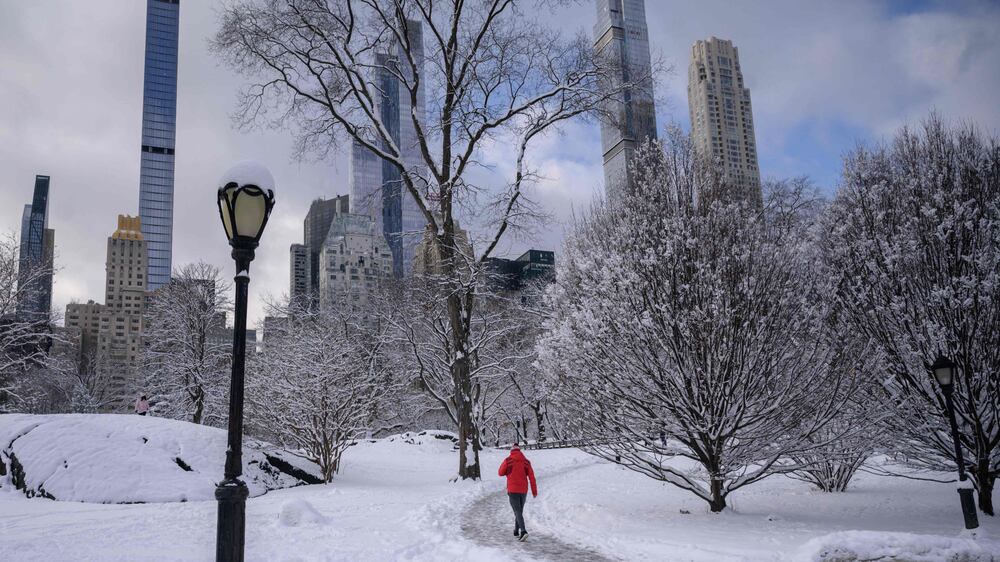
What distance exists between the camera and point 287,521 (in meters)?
10.5

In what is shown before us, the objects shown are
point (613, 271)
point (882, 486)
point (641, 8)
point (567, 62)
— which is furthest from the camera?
point (641, 8)

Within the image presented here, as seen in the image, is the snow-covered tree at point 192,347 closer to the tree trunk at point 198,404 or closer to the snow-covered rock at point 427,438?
the tree trunk at point 198,404

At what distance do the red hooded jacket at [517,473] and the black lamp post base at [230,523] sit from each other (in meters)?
6.30

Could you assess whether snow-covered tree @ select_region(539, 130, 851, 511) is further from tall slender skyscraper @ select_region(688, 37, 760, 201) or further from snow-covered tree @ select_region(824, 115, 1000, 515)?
tall slender skyscraper @ select_region(688, 37, 760, 201)

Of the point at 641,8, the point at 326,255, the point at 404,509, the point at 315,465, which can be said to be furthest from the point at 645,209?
the point at 641,8

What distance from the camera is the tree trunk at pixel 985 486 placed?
11547 mm

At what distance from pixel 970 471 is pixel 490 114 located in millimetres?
14664

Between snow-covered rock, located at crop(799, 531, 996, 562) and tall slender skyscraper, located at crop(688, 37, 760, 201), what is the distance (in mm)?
100244

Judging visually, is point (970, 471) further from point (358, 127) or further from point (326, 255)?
point (326, 255)

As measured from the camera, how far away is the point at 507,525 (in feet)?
37.0

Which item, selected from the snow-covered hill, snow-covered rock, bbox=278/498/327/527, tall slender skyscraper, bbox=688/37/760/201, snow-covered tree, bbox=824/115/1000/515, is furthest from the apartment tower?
snow-covered tree, bbox=824/115/1000/515

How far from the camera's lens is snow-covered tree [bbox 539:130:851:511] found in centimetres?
1090

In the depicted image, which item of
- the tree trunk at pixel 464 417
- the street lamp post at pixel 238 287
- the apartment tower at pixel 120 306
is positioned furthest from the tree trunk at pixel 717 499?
the apartment tower at pixel 120 306

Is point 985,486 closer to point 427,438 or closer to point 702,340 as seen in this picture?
point 702,340
